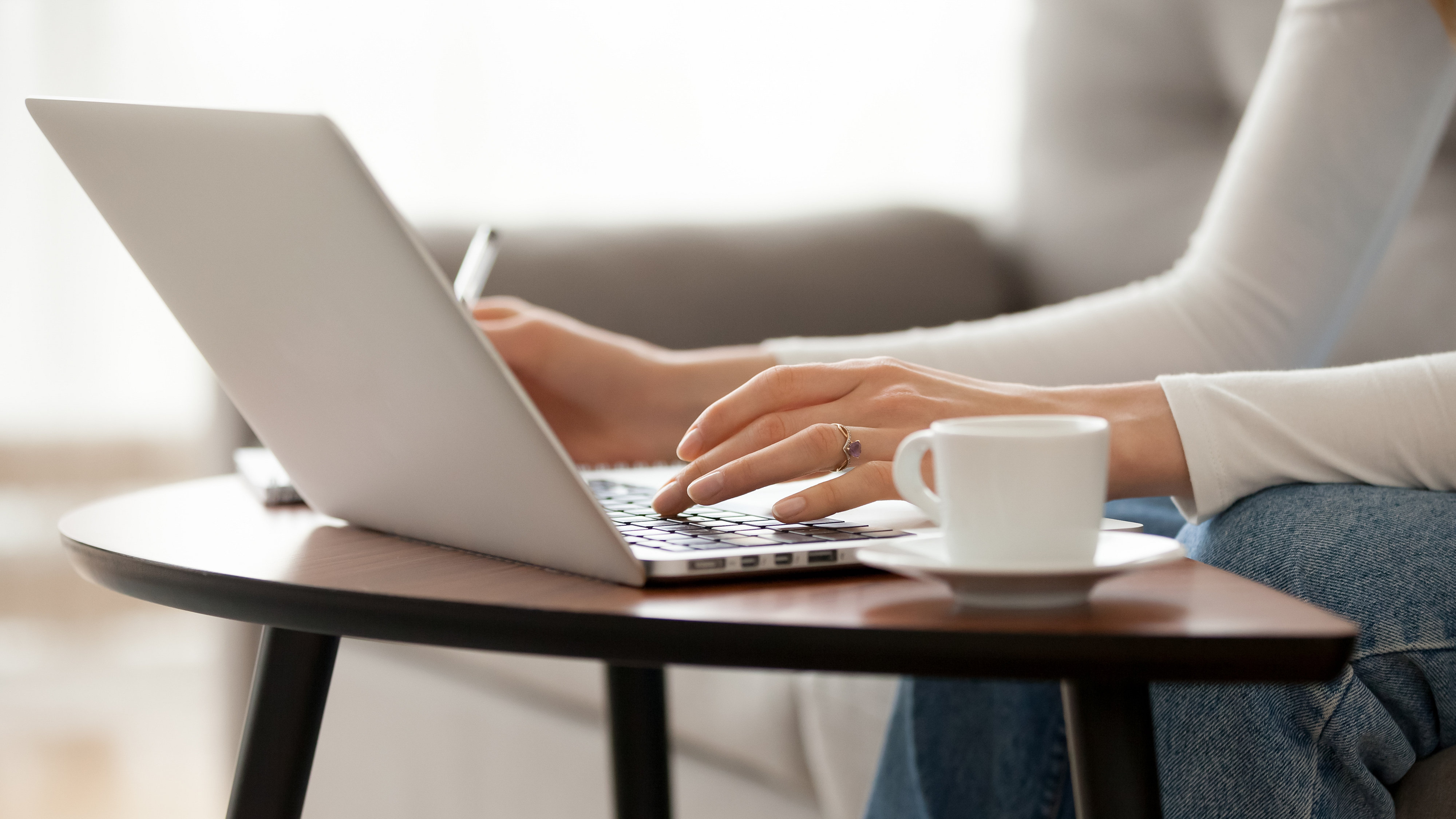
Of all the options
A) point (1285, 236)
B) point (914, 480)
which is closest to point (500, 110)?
point (1285, 236)

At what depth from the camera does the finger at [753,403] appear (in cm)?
49

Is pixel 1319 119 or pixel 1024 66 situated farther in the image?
pixel 1024 66

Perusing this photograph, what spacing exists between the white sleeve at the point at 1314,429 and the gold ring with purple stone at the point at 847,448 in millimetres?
159

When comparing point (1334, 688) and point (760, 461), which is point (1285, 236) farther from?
point (760, 461)

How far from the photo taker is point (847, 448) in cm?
49

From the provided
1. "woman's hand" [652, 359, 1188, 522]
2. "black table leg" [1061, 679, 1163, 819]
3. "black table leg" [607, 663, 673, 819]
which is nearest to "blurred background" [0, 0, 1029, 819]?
"black table leg" [607, 663, 673, 819]

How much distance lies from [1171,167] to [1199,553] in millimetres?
966

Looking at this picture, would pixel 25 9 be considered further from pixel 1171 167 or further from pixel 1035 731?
pixel 1035 731

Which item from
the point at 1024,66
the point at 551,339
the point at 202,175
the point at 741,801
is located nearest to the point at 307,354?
the point at 202,175

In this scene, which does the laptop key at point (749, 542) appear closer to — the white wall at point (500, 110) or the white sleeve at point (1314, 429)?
the white sleeve at point (1314, 429)

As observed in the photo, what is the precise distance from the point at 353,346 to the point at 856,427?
22 cm

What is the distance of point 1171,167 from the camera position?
1395 millimetres

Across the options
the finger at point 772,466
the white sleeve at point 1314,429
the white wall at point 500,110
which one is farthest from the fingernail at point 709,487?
the white wall at point 500,110

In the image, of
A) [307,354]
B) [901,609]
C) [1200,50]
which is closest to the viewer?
[901,609]
